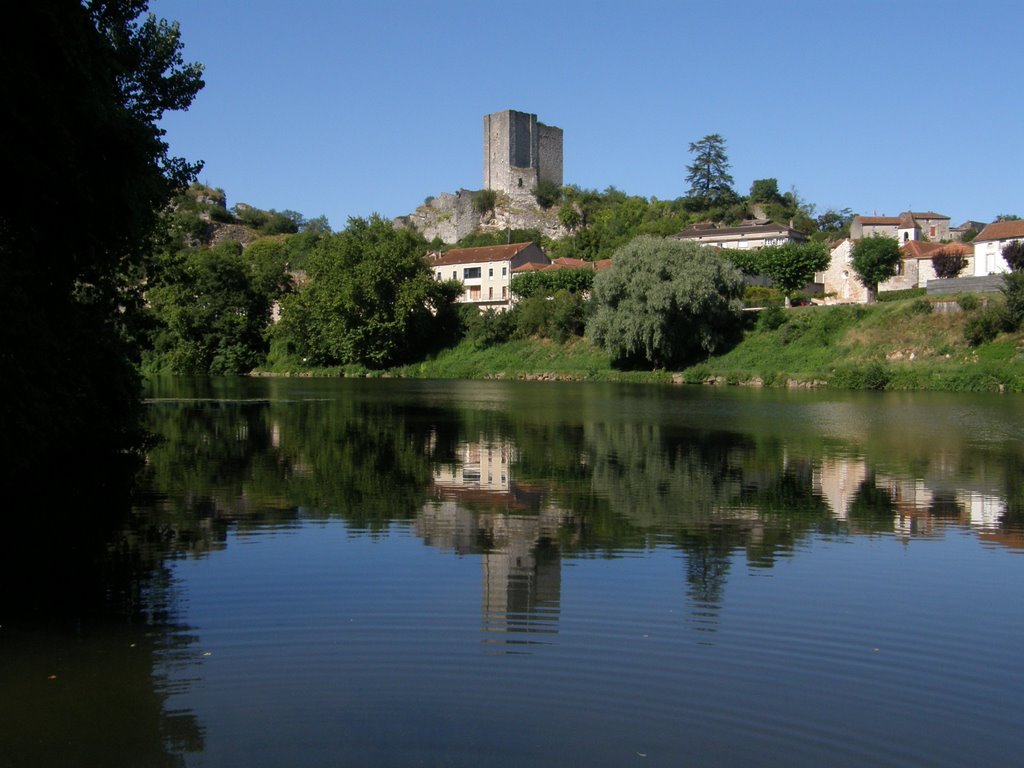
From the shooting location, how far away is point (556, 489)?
16969 mm

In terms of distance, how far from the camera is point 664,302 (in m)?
57.8

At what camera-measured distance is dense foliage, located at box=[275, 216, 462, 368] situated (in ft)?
252

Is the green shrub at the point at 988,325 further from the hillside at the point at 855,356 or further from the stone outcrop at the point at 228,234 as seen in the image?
the stone outcrop at the point at 228,234

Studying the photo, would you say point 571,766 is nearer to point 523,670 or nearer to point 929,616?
point 523,670

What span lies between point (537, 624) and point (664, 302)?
165 feet

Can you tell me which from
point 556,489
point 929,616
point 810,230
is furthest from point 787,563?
point 810,230

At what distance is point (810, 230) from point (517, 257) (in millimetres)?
41294

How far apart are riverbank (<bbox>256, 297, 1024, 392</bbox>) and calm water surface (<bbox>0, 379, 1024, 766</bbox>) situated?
33.9m

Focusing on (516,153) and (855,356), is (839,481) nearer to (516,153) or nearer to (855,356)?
(855,356)

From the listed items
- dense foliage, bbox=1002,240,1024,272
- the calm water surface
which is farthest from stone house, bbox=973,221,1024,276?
the calm water surface

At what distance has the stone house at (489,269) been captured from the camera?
305 ft

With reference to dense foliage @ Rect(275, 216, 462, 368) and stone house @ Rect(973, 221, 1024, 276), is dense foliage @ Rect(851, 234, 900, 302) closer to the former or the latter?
stone house @ Rect(973, 221, 1024, 276)

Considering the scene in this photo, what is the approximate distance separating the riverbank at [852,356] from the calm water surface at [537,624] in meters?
33.9

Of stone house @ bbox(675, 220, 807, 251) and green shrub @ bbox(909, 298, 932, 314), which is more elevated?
stone house @ bbox(675, 220, 807, 251)
